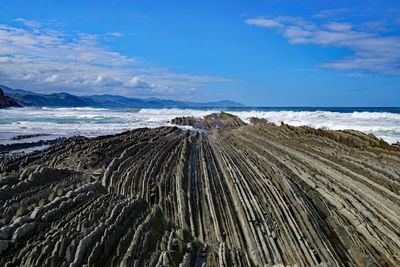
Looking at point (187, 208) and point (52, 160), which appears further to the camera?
point (52, 160)

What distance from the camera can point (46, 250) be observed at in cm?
583

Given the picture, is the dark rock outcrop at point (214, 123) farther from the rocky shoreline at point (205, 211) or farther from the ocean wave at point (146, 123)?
the rocky shoreline at point (205, 211)

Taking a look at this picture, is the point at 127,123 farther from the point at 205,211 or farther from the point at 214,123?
the point at 205,211

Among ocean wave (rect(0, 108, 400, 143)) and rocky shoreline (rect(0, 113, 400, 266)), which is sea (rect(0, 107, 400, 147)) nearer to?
ocean wave (rect(0, 108, 400, 143))

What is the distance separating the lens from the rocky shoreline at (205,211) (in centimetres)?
632

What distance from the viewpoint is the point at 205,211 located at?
927cm

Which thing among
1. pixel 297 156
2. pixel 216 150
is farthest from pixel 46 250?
pixel 216 150

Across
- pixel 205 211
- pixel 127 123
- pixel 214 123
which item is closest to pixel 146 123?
pixel 127 123

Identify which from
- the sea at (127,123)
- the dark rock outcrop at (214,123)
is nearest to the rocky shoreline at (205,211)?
the sea at (127,123)

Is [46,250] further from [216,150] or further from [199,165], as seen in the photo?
[216,150]

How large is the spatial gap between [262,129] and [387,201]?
15.9 m

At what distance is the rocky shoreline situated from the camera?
20.7 ft

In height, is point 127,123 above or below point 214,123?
below

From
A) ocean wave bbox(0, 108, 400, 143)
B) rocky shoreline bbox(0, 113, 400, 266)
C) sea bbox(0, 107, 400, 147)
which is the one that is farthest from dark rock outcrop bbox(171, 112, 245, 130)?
rocky shoreline bbox(0, 113, 400, 266)
